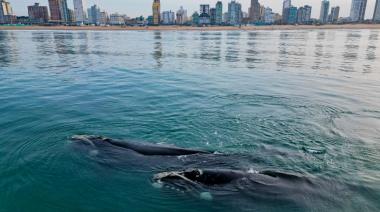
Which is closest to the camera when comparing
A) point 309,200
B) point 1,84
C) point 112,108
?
point 309,200

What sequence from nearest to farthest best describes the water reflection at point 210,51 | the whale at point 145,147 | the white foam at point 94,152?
1. the whale at point 145,147
2. the white foam at point 94,152
3. the water reflection at point 210,51

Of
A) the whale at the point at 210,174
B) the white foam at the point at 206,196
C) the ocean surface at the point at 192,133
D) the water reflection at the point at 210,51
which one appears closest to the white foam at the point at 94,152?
the whale at the point at 210,174

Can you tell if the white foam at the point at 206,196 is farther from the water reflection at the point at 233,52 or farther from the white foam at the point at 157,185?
the water reflection at the point at 233,52

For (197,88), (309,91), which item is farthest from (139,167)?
(309,91)

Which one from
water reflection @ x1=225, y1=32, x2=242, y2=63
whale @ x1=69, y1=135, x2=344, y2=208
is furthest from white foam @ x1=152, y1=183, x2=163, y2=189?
water reflection @ x1=225, y1=32, x2=242, y2=63

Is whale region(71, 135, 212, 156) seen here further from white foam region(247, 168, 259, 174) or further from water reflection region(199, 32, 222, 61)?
water reflection region(199, 32, 222, 61)

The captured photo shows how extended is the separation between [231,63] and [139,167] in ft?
106

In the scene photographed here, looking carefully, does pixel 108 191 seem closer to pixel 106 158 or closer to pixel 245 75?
pixel 106 158

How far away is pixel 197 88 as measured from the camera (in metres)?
25.5

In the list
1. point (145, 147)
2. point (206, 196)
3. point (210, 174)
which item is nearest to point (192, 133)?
point (145, 147)

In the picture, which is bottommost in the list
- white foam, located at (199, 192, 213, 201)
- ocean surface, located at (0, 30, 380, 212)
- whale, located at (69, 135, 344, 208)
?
ocean surface, located at (0, 30, 380, 212)

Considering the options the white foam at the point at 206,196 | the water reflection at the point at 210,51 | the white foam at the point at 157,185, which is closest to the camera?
the white foam at the point at 206,196

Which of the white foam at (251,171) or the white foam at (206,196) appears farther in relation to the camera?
the white foam at (251,171)

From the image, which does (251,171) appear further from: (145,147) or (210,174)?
(145,147)
